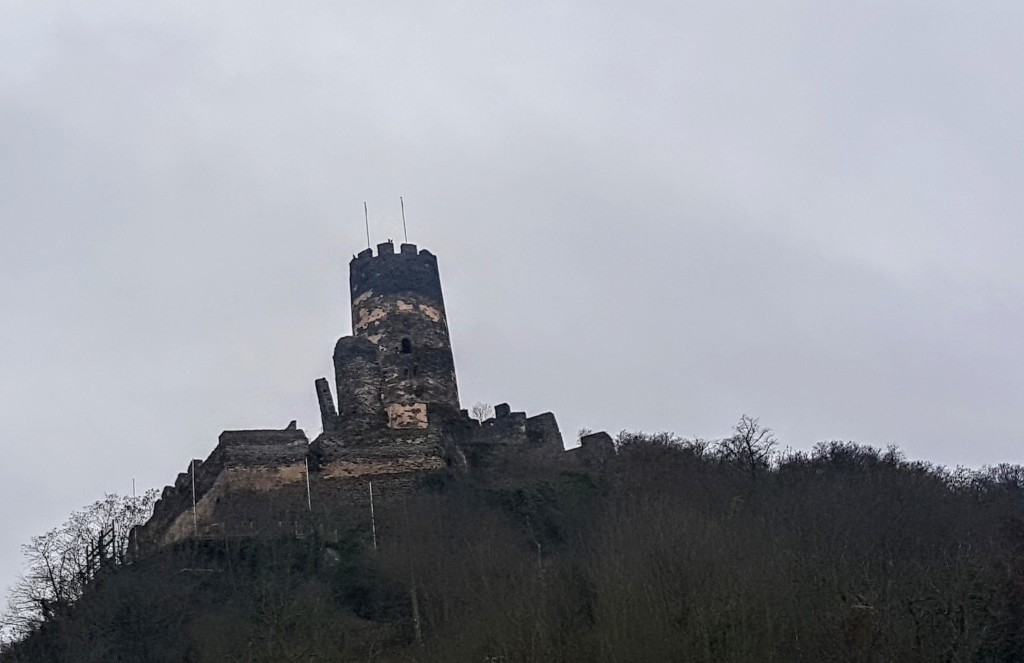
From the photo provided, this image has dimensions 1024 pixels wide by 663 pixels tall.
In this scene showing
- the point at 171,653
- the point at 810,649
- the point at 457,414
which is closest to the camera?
the point at 810,649

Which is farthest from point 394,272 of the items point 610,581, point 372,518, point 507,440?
point 610,581

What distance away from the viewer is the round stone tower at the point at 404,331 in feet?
110

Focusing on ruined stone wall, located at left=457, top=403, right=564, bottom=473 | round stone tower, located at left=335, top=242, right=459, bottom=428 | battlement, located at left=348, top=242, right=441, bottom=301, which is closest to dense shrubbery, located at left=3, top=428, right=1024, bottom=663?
ruined stone wall, located at left=457, top=403, right=564, bottom=473

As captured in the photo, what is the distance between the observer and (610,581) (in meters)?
21.5

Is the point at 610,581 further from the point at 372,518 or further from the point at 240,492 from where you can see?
the point at 240,492

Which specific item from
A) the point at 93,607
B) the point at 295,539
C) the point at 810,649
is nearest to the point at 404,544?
the point at 295,539

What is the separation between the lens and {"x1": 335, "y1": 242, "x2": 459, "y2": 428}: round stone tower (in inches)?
1324

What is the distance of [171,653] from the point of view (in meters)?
23.5

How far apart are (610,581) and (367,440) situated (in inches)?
445

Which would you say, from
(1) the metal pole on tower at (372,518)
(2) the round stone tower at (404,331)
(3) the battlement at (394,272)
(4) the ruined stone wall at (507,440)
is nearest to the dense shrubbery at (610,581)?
(1) the metal pole on tower at (372,518)

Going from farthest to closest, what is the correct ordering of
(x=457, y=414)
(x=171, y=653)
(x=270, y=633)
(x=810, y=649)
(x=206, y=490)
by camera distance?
(x=457, y=414) → (x=206, y=490) → (x=171, y=653) → (x=270, y=633) → (x=810, y=649)

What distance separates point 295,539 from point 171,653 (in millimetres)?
4867

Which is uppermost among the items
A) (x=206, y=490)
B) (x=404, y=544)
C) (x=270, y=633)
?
(x=206, y=490)

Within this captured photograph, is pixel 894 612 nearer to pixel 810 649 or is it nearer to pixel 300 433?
pixel 810 649
